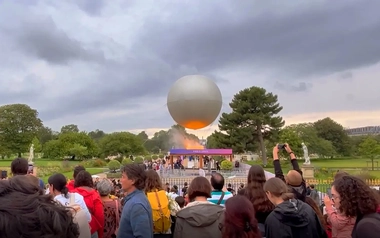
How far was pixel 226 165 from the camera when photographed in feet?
105

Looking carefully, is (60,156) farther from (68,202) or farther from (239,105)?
(68,202)

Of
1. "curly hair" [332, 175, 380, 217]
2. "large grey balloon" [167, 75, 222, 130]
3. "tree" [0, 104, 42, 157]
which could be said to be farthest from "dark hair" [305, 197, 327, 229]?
"tree" [0, 104, 42, 157]

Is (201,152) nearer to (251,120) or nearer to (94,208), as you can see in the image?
(251,120)

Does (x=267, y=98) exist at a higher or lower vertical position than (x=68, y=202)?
higher

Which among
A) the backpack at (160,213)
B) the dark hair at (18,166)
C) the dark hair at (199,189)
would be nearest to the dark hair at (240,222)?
the dark hair at (199,189)

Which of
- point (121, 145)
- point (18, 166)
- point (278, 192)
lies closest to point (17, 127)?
point (121, 145)

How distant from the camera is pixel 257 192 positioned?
455 cm

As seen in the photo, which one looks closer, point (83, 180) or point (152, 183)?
point (152, 183)

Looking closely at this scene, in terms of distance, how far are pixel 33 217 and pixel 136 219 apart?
8.28 ft

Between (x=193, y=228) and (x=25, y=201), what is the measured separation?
8.94ft

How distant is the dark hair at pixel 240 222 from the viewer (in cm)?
306

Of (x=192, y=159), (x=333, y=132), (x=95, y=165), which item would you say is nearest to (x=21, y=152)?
(x=95, y=165)

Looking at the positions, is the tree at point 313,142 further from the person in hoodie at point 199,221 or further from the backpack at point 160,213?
the person in hoodie at point 199,221

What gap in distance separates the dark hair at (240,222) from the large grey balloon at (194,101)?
3560cm
